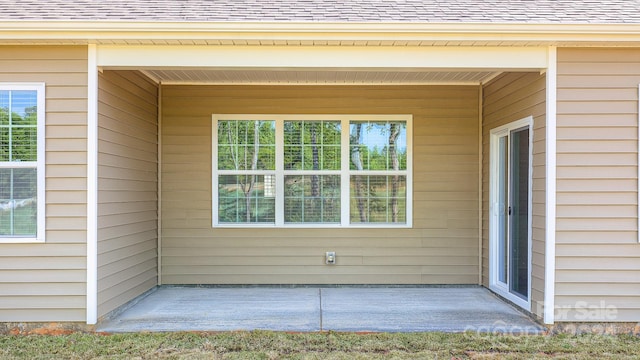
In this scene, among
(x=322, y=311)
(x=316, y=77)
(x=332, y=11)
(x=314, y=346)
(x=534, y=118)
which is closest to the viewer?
(x=314, y=346)

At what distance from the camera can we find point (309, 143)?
225 inches

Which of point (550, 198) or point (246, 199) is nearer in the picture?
point (550, 198)

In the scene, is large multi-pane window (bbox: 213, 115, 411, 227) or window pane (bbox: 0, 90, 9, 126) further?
large multi-pane window (bbox: 213, 115, 411, 227)

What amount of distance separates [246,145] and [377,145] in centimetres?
166

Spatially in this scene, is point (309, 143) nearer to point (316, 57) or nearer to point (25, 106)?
point (316, 57)

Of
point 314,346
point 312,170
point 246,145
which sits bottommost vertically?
point 314,346

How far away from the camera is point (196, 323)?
4.24 m

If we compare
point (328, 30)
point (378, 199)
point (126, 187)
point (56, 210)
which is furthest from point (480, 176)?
point (56, 210)

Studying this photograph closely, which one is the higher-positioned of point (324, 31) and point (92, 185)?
point (324, 31)

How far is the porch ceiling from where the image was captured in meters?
5.16

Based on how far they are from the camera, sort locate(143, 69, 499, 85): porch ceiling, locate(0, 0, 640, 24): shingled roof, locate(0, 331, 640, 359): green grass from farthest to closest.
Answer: locate(143, 69, 499, 85): porch ceiling, locate(0, 0, 640, 24): shingled roof, locate(0, 331, 640, 359): green grass

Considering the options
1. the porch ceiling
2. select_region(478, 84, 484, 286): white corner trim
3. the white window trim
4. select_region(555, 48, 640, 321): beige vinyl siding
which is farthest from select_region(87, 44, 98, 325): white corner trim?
select_region(478, 84, 484, 286): white corner trim

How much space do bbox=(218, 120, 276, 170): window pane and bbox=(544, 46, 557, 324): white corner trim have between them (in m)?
3.12

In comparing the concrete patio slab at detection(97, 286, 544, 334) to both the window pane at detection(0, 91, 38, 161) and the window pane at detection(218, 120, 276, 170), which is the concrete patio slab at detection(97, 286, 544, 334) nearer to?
the window pane at detection(218, 120, 276, 170)
